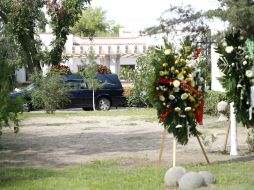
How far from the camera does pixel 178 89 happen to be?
8.84m

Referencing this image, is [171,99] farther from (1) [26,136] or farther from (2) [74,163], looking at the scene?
(1) [26,136]

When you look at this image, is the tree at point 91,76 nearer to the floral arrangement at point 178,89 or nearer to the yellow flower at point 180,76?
the floral arrangement at point 178,89

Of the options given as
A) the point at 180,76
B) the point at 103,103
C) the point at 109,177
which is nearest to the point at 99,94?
the point at 103,103

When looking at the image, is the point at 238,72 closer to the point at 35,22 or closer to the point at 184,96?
the point at 184,96

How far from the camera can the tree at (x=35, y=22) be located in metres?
28.6

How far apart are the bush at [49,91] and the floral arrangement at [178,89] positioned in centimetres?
1390

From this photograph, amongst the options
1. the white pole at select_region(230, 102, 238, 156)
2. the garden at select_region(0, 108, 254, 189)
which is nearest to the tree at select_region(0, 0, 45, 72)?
the garden at select_region(0, 108, 254, 189)

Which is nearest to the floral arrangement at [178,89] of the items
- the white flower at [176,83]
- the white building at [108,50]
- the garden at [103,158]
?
the white flower at [176,83]

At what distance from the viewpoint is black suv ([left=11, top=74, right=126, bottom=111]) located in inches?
1019

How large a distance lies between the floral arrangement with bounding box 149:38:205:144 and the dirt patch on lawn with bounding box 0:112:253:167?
43.8 inches

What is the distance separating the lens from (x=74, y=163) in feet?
33.1

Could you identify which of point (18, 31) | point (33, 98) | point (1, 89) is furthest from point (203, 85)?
point (18, 31)

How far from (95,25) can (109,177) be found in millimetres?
71129

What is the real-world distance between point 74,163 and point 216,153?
2.92 meters
